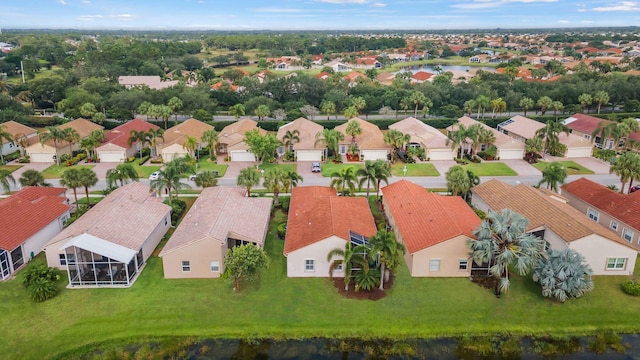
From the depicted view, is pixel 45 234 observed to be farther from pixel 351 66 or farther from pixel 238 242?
pixel 351 66

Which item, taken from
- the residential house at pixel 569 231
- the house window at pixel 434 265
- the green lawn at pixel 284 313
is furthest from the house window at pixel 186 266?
the residential house at pixel 569 231

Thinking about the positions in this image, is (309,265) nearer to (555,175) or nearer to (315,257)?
(315,257)

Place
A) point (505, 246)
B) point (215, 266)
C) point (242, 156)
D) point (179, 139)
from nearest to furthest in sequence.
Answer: point (505, 246), point (215, 266), point (242, 156), point (179, 139)

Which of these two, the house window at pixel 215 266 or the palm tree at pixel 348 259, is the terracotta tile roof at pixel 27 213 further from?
the palm tree at pixel 348 259

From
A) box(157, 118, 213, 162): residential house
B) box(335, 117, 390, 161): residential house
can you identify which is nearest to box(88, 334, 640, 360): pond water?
box(157, 118, 213, 162): residential house

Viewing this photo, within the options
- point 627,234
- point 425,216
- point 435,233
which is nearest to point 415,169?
point 425,216

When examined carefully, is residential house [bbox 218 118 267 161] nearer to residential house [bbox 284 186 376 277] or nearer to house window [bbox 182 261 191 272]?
residential house [bbox 284 186 376 277]
